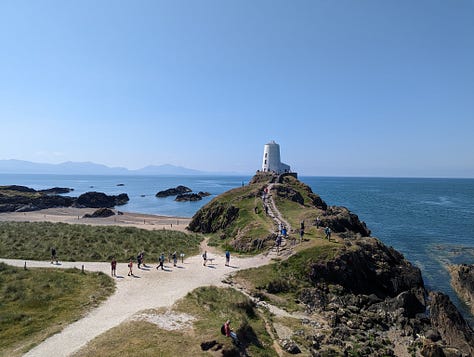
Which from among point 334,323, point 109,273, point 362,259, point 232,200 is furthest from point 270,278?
point 232,200

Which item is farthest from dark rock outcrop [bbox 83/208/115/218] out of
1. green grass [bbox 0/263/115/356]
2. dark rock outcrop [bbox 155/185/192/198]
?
dark rock outcrop [bbox 155/185/192/198]

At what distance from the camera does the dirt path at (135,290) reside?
17.3 meters

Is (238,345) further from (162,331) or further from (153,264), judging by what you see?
(153,264)

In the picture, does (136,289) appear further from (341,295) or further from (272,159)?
(272,159)

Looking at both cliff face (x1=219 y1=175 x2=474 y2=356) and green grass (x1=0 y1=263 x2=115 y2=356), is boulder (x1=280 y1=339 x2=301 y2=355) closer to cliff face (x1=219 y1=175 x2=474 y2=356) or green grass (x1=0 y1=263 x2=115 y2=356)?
cliff face (x1=219 y1=175 x2=474 y2=356)

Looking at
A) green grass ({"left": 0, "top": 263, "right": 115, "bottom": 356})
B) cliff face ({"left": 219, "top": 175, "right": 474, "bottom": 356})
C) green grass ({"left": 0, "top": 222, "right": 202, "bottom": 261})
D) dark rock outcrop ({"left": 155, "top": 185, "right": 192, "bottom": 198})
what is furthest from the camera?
dark rock outcrop ({"left": 155, "top": 185, "right": 192, "bottom": 198})

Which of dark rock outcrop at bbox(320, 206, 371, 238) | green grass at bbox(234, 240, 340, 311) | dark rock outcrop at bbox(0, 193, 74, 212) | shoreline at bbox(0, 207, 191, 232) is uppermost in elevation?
dark rock outcrop at bbox(320, 206, 371, 238)

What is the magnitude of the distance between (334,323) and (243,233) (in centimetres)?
1990

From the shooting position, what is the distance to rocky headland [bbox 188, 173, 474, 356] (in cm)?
2111

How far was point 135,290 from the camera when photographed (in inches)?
1003

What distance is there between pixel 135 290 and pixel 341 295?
17893mm

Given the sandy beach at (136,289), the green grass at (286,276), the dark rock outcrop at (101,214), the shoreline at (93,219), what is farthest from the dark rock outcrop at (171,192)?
the green grass at (286,276)

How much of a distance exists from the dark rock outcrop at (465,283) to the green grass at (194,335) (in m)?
25.1

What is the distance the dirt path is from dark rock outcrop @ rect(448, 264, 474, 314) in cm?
2164
